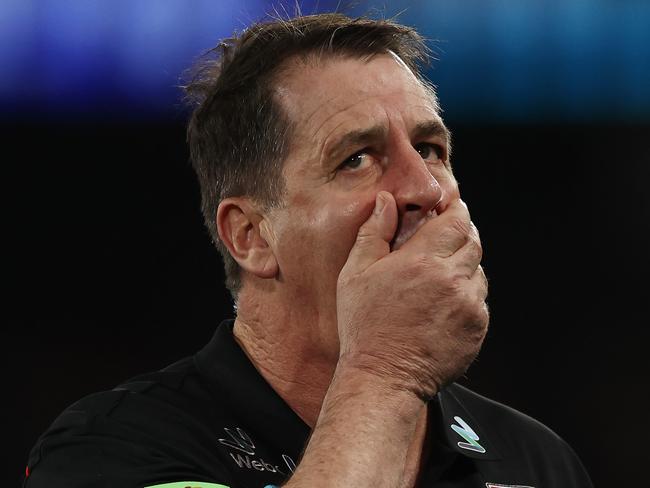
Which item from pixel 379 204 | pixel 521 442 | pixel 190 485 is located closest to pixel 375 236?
pixel 379 204

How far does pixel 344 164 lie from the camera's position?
2.10 metres

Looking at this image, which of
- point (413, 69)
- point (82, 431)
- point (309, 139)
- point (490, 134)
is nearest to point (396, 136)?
point (309, 139)

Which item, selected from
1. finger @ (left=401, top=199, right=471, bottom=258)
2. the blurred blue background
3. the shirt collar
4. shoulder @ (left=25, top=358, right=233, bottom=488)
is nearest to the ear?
the shirt collar

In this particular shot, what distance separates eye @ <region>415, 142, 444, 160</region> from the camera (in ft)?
7.20

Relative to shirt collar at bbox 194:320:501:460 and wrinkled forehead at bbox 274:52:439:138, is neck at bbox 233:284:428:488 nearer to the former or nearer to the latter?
shirt collar at bbox 194:320:501:460

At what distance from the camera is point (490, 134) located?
4.53 metres

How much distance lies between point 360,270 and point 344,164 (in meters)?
0.34

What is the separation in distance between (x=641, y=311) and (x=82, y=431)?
133 inches

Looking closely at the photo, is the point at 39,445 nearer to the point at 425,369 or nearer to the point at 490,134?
the point at 425,369

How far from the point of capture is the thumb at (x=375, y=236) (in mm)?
1877

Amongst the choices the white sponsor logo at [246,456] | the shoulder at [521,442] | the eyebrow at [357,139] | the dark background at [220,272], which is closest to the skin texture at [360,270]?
the eyebrow at [357,139]

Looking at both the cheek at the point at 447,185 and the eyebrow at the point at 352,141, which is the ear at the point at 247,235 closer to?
the eyebrow at the point at 352,141

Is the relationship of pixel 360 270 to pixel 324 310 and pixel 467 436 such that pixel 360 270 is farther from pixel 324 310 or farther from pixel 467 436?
pixel 467 436

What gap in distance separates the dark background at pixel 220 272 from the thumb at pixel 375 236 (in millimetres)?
2438
